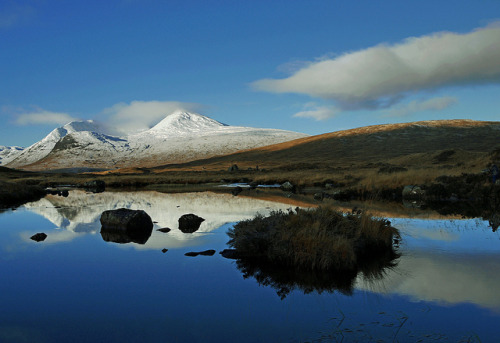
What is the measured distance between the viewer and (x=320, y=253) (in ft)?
33.1

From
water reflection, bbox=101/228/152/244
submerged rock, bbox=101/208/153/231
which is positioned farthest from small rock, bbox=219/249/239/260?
submerged rock, bbox=101/208/153/231

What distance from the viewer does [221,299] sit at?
8.13m

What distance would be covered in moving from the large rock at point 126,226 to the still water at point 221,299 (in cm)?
205

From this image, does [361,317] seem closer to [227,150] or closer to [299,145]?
[299,145]

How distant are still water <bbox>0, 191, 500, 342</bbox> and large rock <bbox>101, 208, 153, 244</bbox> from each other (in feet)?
6.72

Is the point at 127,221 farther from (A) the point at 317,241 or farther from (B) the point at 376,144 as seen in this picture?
(B) the point at 376,144

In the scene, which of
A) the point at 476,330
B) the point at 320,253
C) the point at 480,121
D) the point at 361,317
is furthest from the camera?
the point at 480,121

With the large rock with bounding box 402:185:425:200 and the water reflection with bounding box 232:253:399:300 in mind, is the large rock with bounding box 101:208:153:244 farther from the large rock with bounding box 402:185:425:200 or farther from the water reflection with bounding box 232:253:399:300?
the large rock with bounding box 402:185:425:200

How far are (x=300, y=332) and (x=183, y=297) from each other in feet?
9.37

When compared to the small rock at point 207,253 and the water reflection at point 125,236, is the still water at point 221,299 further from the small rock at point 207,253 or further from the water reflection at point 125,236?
the water reflection at point 125,236

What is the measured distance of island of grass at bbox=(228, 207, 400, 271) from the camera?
33.0 feet

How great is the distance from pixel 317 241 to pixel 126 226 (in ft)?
29.0

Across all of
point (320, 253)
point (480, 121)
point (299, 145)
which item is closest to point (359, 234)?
point (320, 253)

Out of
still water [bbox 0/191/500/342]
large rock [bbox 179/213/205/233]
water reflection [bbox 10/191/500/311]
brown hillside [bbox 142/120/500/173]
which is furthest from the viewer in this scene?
brown hillside [bbox 142/120/500/173]
